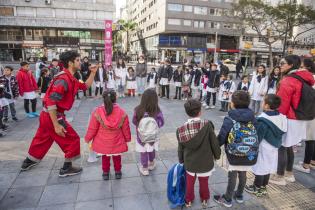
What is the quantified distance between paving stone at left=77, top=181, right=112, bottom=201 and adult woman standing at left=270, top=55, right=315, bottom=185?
2.77m

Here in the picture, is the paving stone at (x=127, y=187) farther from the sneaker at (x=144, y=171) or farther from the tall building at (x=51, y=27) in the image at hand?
the tall building at (x=51, y=27)

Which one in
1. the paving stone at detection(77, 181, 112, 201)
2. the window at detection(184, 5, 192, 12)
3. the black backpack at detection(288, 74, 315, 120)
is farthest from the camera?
the window at detection(184, 5, 192, 12)

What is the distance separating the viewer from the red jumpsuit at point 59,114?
3774 mm

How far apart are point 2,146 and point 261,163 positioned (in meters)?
5.35

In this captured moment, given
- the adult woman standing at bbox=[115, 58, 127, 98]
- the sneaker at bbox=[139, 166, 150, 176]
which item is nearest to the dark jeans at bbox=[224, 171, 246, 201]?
the sneaker at bbox=[139, 166, 150, 176]

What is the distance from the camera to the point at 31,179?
4.12 metres

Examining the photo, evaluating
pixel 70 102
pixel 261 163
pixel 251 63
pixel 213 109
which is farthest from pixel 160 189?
pixel 251 63

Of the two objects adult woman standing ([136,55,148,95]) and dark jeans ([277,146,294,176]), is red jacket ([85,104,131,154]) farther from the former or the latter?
adult woman standing ([136,55,148,95])

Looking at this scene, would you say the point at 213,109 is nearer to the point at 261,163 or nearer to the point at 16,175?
the point at 261,163

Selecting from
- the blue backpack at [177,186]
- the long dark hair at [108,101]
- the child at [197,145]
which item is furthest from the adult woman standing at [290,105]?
the long dark hair at [108,101]

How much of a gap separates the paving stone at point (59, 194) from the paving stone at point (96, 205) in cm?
18

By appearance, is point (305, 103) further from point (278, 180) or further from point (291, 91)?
point (278, 180)

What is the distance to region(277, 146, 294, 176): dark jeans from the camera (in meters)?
4.11

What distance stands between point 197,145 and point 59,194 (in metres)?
2.22
